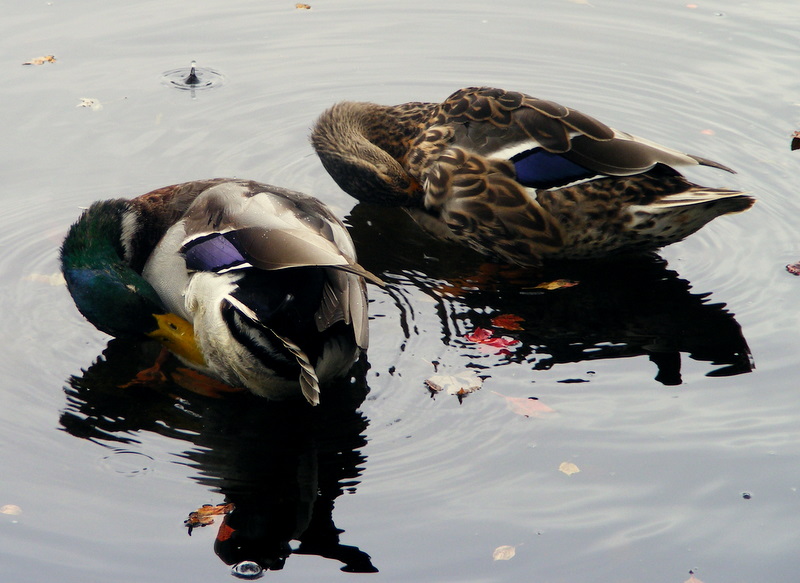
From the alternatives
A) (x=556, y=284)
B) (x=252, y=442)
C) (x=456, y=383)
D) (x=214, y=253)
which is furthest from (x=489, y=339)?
(x=214, y=253)

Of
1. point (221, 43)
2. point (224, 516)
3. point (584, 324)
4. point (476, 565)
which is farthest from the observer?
point (221, 43)

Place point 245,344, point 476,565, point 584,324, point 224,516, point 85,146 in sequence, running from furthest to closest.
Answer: point 85,146
point 584,324
point 245,344
point 224,516
point 476,565

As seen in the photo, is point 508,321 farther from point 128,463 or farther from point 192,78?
point 192,78

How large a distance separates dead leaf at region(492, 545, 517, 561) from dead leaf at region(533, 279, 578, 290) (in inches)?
88.9

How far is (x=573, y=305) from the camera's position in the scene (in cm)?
570

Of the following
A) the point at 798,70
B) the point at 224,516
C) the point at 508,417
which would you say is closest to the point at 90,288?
the point at 224,516

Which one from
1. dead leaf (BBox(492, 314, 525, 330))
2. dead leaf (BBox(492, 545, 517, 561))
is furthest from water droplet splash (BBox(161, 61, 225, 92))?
dead leaf (BBox(492, 545, 517, 561))

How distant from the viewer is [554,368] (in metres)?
5.06

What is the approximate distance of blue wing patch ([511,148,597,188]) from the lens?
580 cm

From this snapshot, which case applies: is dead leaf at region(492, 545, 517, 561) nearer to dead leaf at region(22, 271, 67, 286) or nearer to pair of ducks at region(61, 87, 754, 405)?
pair of ducks at region(61, 87, 754, 405)

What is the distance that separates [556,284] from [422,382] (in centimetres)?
139

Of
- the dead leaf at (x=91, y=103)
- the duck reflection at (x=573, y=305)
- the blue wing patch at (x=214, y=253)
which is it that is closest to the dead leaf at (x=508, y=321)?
the duck reflection at (x=573, y=305)

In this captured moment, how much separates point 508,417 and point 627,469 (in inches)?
24.8

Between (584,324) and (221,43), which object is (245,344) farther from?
(221,43)
